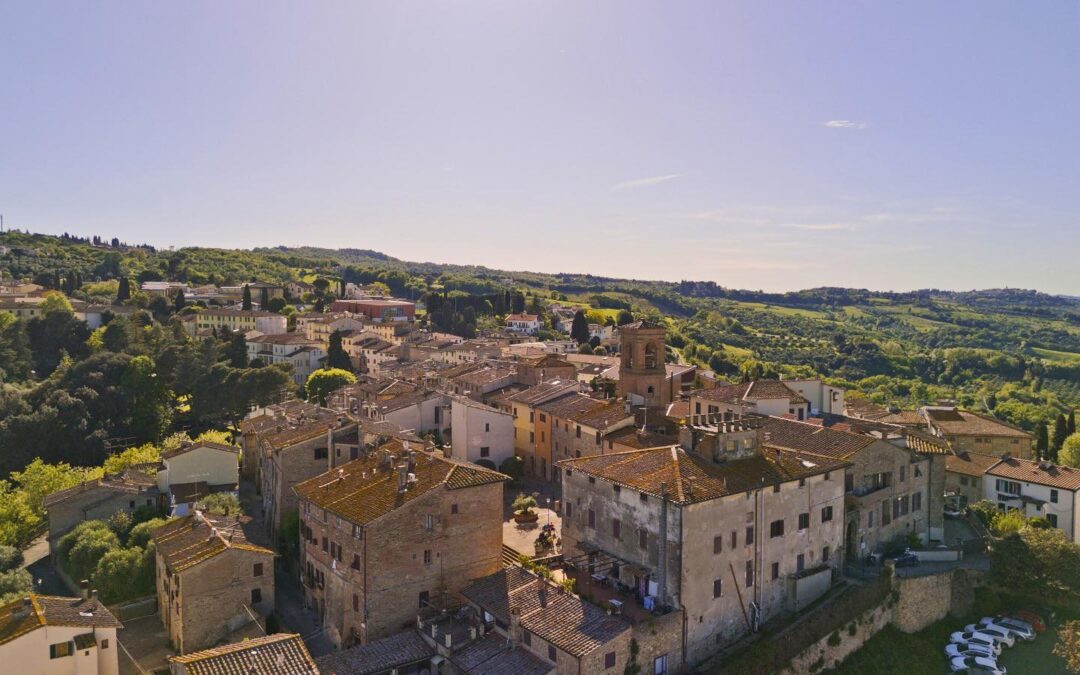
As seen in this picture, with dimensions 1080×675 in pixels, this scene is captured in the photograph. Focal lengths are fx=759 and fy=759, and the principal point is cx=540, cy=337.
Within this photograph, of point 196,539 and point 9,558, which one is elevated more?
point 196,539

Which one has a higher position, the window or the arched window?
the arched window

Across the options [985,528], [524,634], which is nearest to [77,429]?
[524,634]

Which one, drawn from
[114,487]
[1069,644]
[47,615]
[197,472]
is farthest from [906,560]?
[114,487]

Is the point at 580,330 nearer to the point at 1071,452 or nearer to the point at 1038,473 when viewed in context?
the point at 1071,452

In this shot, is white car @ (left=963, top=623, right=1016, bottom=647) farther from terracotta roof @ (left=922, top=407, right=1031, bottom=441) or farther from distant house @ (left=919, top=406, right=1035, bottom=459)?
terracotta roof @ (left=922, top=407, right=1031, bottom=441)

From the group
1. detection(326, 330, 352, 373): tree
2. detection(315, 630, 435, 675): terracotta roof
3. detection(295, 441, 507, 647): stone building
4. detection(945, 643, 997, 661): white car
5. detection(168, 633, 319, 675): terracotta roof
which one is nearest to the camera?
detection(168, 633, 319, 675): terracotta roof

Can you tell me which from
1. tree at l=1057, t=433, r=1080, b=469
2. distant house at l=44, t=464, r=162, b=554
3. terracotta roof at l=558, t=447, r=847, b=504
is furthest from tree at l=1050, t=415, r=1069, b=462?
distant house at l=44, t=464, r=162, b=554

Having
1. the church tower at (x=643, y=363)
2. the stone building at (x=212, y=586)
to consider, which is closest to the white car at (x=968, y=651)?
the church tower at (x=643, y=363)

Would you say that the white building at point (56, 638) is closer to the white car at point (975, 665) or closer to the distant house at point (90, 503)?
the distant house at point (90, 503)
